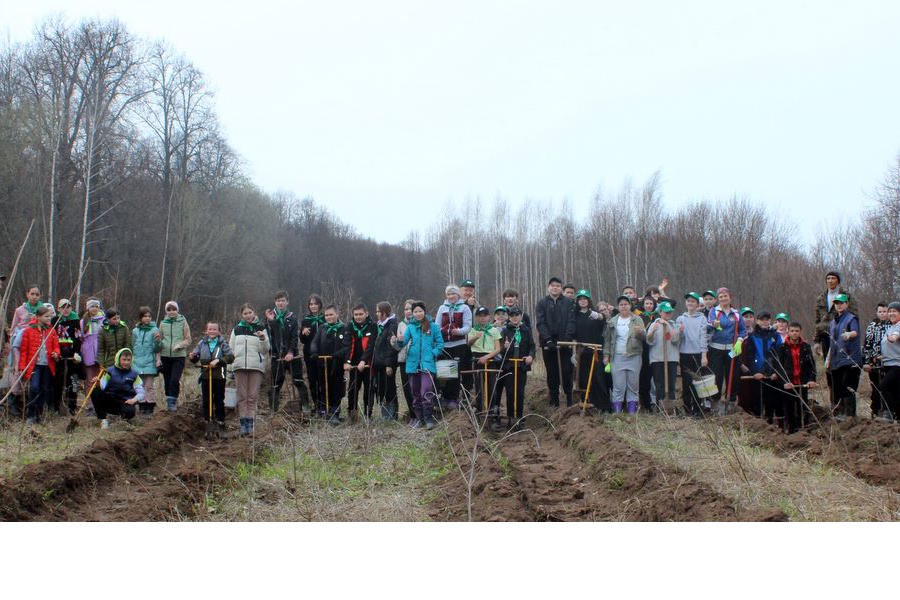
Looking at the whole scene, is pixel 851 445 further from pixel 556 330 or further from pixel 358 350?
pixel 358 350

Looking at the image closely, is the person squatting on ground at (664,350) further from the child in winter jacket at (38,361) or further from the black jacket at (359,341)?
the child in winter jacket at (38,361)

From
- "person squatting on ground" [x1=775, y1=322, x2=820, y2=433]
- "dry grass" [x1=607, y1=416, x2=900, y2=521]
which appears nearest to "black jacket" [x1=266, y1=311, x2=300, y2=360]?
"dry grass" [x1=607, y1=416, x2=900, y2=521]

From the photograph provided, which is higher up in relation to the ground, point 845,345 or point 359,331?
point 359,331

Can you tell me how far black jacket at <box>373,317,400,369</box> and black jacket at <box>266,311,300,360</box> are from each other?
1605 mm

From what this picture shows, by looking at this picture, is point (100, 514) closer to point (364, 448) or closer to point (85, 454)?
point (85, 454)

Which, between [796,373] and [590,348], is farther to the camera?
[590,348]

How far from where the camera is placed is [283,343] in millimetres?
12562

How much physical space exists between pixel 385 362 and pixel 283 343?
2.02 m

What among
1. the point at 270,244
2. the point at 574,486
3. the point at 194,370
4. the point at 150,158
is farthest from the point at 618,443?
the point at 270,244

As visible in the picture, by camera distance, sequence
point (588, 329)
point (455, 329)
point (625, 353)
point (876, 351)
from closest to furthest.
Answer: point (876, 351) → point (455, 329) → point (625, 353) → point (588, 329)

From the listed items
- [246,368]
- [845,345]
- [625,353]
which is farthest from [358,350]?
[845,345]

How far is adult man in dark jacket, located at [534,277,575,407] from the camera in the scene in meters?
11.9

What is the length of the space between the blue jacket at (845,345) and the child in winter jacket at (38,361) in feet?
34.2

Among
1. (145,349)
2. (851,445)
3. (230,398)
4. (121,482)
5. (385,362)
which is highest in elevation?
(145,349)
